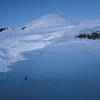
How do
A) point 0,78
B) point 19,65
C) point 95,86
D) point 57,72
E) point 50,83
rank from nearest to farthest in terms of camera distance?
point 95,86 < point 50,83 < point 0,78 < point 57,72 < point 19,65

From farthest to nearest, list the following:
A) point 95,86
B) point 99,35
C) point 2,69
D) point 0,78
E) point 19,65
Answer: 1. point 99,35
2. point 19,65
3. point 2,69
4. point 0,78
5. point 95,86

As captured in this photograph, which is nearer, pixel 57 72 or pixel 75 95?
pixel 75 95

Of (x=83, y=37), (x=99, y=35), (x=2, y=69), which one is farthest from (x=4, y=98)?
(x=99, y=35)

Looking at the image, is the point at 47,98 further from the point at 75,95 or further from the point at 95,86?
the point at 95,86

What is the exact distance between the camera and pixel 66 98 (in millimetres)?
1134

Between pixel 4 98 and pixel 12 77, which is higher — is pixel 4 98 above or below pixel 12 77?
below

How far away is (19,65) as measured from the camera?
1.91 m

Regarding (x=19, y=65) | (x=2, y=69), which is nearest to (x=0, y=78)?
(x=2, y=69)

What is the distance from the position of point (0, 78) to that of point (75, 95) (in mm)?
1083

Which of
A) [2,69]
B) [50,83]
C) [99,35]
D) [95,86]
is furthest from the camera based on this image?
[99,35]

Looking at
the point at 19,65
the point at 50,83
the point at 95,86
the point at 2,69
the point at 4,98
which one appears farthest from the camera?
the point at 19,65

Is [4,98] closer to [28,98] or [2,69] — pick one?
[28,98]

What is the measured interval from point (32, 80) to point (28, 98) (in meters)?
0.35

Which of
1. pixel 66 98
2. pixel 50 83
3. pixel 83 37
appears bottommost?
pixel 66 98
